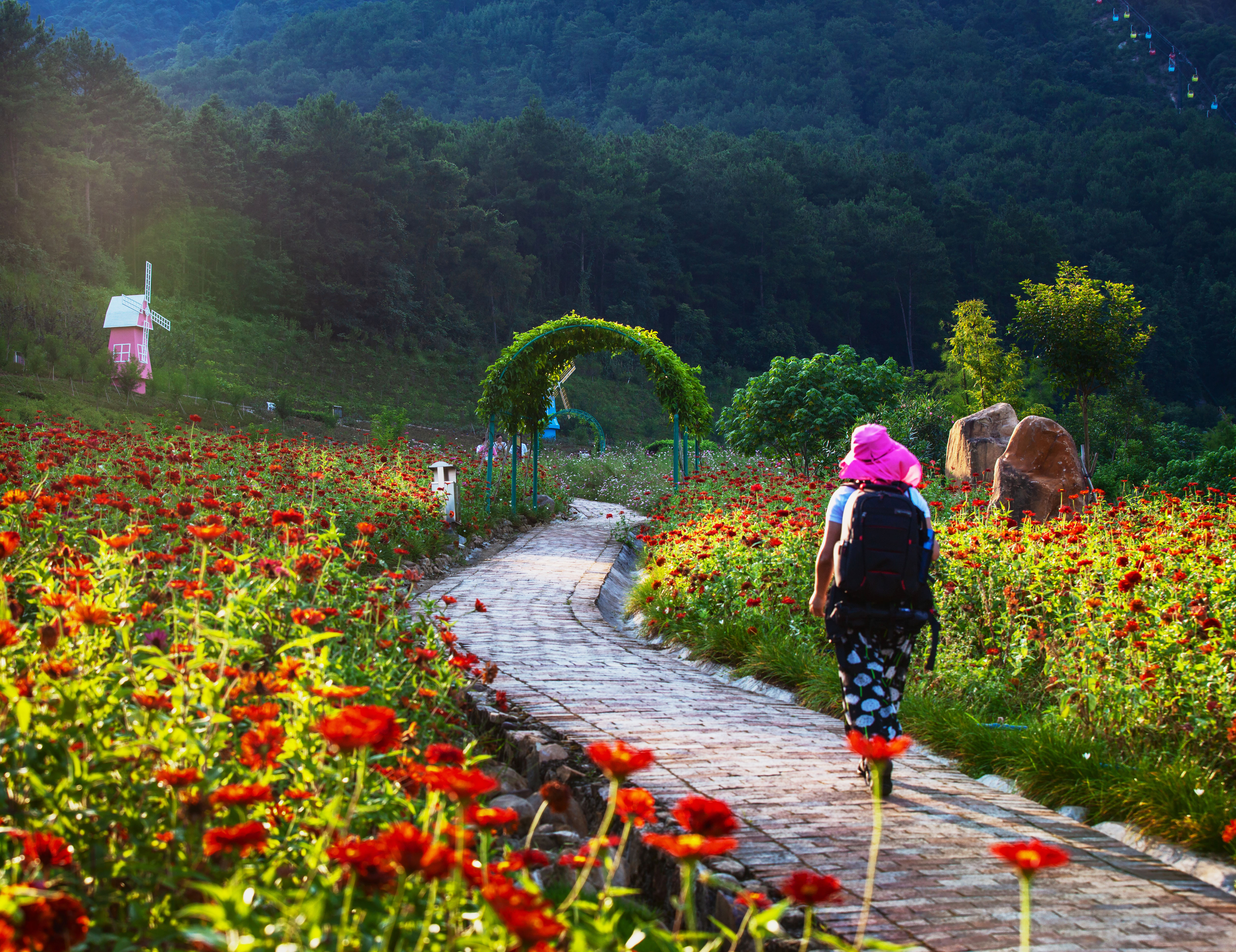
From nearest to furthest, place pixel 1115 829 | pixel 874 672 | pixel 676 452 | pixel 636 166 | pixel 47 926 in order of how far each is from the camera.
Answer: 1. pixel 47 926
2. pixel 1115 829
3. pixel 874 672
4. pixel 676 452
5. pixel 636 166

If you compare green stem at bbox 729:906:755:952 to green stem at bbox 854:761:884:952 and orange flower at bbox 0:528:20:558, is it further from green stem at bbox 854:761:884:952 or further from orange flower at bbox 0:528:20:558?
orange flower at bbox 0:528:20:558

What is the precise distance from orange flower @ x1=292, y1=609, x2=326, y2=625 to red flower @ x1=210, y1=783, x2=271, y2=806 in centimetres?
83

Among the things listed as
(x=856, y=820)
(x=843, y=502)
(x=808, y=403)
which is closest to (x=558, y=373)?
(x=808, y=403)

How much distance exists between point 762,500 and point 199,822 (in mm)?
7365

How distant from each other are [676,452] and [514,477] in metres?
2.63

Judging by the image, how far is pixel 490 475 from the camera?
1450 centimetres

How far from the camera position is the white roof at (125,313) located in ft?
78.3

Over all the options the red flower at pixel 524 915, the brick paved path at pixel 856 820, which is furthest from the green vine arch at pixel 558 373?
the red flower at pixel 524 915

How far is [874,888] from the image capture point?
8.13 feet

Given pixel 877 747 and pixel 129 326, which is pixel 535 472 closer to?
pixel 877 747

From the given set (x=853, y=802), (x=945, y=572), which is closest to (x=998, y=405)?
(x=945, y=572)

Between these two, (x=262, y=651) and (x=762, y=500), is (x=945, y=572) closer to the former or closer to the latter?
(x=762, y=500)

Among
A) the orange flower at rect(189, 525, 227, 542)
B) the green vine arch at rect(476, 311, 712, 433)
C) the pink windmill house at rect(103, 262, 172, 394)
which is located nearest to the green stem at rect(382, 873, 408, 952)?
the orange flower at rect(189, 525, 227, 542)

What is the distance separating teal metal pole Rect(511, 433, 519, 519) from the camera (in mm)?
14305
